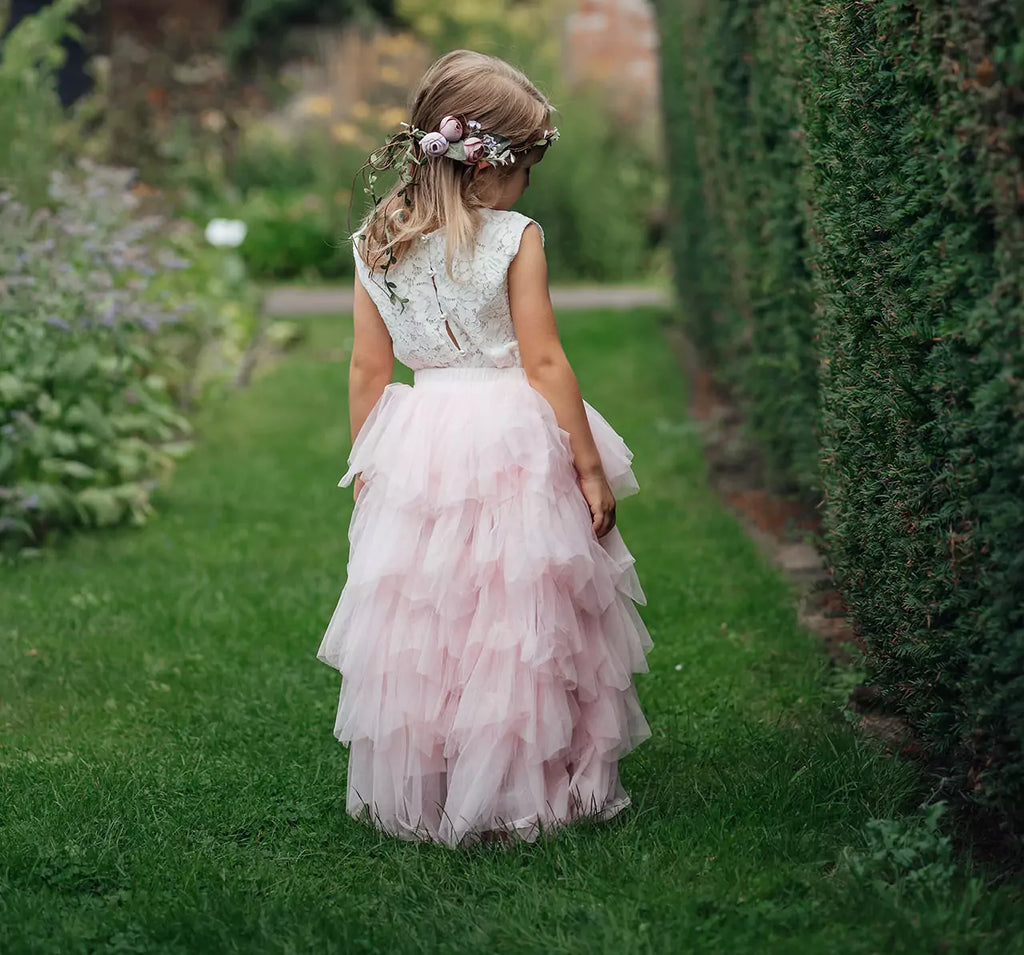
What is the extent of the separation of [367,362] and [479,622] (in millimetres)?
665

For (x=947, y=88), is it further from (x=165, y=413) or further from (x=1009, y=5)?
(x=165, y=413)

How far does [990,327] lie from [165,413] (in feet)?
15.1

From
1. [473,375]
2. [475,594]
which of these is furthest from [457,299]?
[475,594]

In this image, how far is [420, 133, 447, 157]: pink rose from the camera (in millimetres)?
3057

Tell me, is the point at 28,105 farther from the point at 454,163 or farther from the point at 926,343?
the point at 926,343

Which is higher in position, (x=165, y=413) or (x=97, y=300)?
(x=97, y=300)

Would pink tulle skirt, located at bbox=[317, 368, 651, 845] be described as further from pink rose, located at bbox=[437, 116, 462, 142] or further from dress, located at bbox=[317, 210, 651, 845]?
pink rose, located at bbox=[437, 116, 462, 142]

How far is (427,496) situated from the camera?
3121 mm

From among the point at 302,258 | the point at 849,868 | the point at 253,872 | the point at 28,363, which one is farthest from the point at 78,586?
the point at 302,258

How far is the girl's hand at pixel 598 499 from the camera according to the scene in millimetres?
3197

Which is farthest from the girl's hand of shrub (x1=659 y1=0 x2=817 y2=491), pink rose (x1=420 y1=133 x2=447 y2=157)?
shrub (x1=659 y1=0 x2=817 y2=491)

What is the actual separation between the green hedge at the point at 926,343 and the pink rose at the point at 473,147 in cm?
83

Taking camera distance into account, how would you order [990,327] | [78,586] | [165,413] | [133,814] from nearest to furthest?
1. [990,327]
2. [133,814]
3. [78,586]
4. [165,413]

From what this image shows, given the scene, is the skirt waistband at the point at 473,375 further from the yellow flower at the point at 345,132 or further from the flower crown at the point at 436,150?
the yellow flower at the point at 345,132
